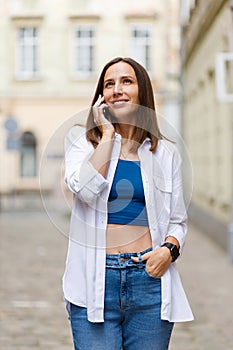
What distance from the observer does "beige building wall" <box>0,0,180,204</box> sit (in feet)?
120

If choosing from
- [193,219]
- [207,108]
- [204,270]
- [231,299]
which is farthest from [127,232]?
[193,219]

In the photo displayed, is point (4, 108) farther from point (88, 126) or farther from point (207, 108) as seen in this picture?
point (88, 126)

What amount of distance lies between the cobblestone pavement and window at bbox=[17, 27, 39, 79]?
65.6ft

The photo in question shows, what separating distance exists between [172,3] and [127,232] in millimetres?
33774

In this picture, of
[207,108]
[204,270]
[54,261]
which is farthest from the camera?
[207,108]

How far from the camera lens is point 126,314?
3.51 meters

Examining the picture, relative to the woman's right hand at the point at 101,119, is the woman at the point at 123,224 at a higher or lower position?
lower

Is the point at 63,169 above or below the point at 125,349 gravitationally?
above

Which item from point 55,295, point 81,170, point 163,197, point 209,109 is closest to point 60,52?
point 209,109

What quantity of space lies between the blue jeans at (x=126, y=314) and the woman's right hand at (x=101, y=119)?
0.46 m

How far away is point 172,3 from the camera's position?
36.5 meters

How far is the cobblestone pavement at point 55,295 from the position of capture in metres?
7.38

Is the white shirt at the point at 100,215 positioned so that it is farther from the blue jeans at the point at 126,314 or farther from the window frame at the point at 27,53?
the window frame at the point at 27,53

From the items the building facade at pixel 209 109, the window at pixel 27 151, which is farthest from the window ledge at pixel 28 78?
the building facade at pixel 209 109
